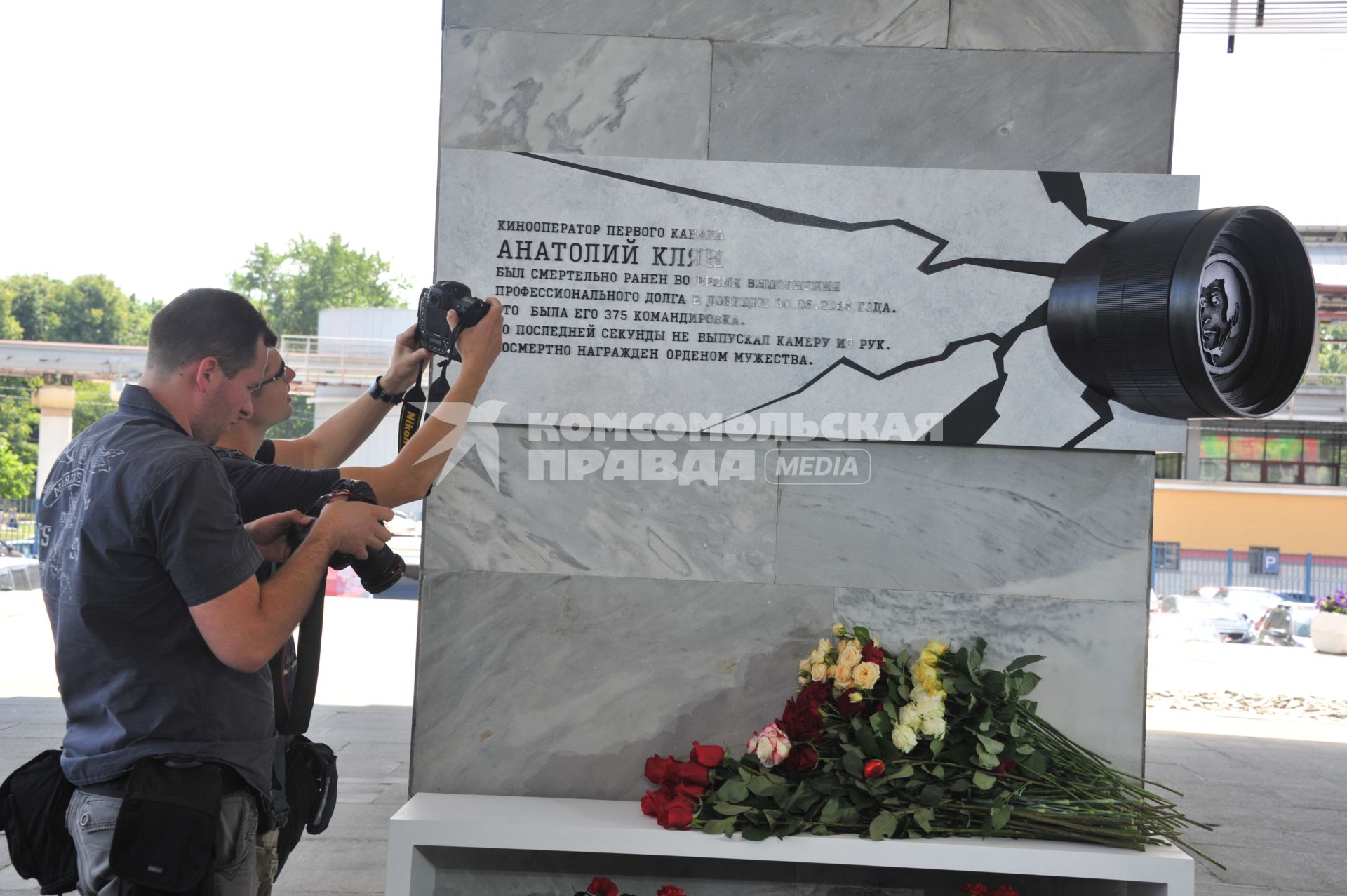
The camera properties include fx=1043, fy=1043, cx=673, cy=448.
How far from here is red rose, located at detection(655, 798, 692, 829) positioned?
2369mm

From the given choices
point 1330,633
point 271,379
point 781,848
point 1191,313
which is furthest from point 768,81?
point 1330,633

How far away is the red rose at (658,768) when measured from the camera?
2.52m

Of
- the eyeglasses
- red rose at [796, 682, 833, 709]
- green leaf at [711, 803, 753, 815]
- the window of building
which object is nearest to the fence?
the window of building

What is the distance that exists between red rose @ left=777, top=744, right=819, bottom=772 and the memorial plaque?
2.59 feet

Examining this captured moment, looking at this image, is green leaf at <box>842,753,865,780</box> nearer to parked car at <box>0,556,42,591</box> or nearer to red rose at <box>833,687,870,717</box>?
red rose at <box>833,687,870,717</box>

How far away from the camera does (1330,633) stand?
48.9 feet

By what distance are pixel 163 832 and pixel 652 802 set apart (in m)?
1.14

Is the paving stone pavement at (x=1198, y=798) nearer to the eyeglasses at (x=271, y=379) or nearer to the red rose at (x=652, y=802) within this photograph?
the red rose at (x=652, y=802)

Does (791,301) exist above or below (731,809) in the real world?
above

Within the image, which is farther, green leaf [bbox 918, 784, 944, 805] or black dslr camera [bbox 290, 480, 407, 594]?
A: green leaf [bbox 918, 784, 944, 805]

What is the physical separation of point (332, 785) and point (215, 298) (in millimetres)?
1060

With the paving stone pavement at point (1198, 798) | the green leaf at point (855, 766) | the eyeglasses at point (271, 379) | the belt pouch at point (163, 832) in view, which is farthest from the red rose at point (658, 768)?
the paving stone pavement at point (1198, 798)

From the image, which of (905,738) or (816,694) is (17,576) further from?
(905,738)
